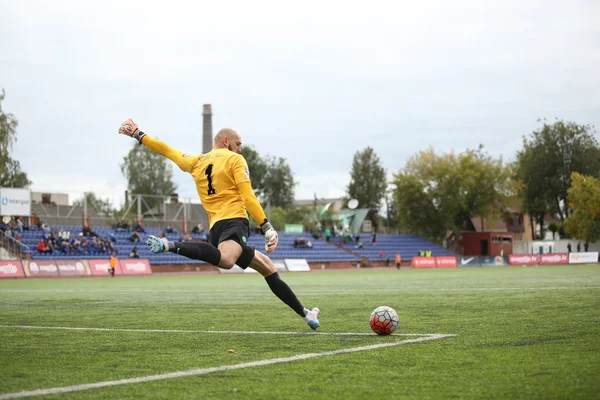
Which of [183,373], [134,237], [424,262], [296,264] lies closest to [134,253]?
[134,237]

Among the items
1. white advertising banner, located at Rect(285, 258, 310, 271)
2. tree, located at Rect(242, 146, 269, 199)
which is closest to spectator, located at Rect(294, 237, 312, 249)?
white advertising banner, located at Rect(285, 258, 310, 271)

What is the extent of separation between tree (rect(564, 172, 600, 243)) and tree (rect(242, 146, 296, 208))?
50167 mm

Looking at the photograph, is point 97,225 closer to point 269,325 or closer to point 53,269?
point 53,269

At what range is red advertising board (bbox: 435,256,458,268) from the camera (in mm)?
58500

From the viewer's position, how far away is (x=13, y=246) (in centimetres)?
4262

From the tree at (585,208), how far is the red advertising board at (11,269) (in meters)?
56.7

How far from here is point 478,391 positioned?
4508 mm

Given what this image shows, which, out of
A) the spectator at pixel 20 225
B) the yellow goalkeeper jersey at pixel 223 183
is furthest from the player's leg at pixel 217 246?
the spectator at pixel 20 225

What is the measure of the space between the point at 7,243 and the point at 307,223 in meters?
47.9

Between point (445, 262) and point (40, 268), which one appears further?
point (445, 262)

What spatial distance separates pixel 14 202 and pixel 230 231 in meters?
42.5

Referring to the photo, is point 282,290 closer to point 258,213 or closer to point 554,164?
point 258,213

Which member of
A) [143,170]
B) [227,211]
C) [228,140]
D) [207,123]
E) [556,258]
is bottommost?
[556,258]

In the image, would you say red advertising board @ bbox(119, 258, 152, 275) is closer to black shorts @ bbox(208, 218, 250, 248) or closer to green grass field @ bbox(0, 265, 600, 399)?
Result: green grass field @ bbox(0, 265, 600, 399)
